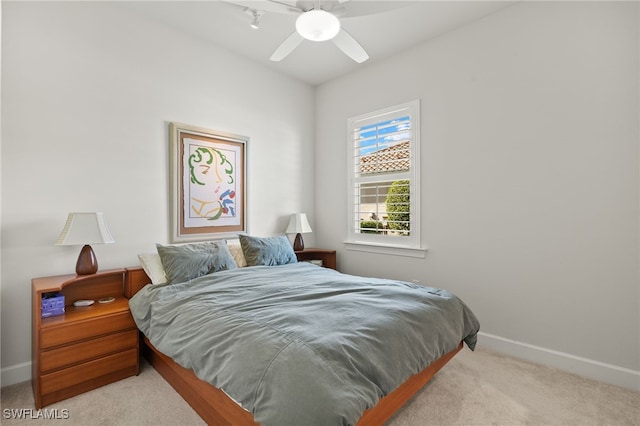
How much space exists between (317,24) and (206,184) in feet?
6.33

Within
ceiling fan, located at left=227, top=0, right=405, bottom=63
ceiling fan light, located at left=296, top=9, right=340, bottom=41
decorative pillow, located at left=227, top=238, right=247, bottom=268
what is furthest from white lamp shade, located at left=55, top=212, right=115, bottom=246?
ceiling fan light, located at left=296, top=9, right=340, bottom=41

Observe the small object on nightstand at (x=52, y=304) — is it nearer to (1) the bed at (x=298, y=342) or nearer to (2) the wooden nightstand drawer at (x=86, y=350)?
(2) the wooden nightstand drawer at (x=86, y=350)

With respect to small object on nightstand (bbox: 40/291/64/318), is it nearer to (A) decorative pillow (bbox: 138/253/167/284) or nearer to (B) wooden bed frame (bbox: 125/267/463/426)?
(A) decorative pillow (bbox: 138/253/167/284)

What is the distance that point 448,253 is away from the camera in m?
3.09

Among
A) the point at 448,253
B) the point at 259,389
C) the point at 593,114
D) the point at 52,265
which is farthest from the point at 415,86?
the point at 52,265

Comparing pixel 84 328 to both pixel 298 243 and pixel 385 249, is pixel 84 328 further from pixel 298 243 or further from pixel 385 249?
pixel 385 249

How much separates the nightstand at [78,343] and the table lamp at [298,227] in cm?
188

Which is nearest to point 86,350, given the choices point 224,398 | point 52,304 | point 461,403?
point 52,304

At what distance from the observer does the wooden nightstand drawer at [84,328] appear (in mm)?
1953

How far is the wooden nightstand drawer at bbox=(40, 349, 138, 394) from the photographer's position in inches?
76.7

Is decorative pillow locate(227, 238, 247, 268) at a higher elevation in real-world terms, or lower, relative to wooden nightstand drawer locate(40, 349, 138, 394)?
higher

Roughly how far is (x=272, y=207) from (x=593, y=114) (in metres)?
3.09

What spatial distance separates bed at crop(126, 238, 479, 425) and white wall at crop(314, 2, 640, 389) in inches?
33.1

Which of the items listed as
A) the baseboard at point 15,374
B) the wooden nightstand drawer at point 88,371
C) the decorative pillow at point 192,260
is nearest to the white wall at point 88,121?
the baseboard at point 15,374
